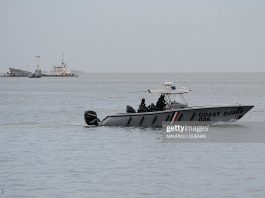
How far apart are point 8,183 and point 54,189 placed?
6.83 feet

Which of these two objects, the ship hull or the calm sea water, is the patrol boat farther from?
the calm sea water

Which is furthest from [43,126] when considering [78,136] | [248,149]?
[248,149]

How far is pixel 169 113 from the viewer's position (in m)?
41.8

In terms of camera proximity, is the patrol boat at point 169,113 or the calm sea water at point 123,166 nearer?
the calm sea water at point 123,166
